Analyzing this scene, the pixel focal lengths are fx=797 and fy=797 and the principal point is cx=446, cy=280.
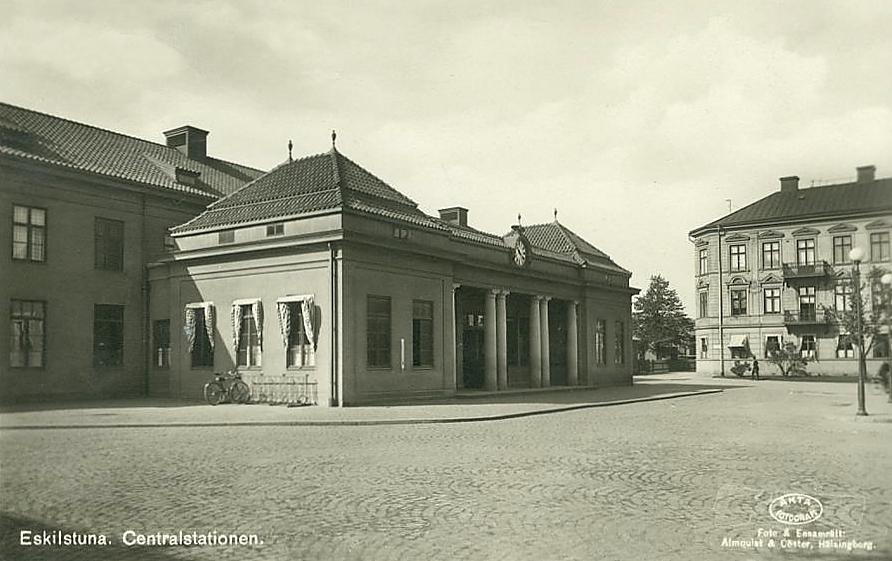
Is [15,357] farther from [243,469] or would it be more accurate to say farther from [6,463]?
[243,469]

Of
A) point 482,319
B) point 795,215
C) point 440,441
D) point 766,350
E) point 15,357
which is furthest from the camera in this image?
point 482,319

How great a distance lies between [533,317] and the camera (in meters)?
32.5

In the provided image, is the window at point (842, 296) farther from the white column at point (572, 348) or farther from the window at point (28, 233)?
the white column at point (572, 348)

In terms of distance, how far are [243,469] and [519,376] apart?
75.7ft

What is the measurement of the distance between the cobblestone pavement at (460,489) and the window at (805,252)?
1.52 m

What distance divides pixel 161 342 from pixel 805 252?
69.2 ft

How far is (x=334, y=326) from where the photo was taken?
2138 centimetres

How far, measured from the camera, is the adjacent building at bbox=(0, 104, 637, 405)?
21.9 metres

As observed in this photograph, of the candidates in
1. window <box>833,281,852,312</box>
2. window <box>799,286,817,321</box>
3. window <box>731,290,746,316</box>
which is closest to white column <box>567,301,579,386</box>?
window <box>731,290,746,316</box>

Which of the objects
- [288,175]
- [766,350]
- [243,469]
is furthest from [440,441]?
[288,175]

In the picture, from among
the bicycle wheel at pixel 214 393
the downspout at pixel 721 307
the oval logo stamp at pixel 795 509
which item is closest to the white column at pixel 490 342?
the bicycle wheel at pixel 214 393

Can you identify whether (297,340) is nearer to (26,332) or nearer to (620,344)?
(26,332)

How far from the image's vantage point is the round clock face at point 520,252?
100.0ft

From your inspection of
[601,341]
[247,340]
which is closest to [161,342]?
[247,340]
